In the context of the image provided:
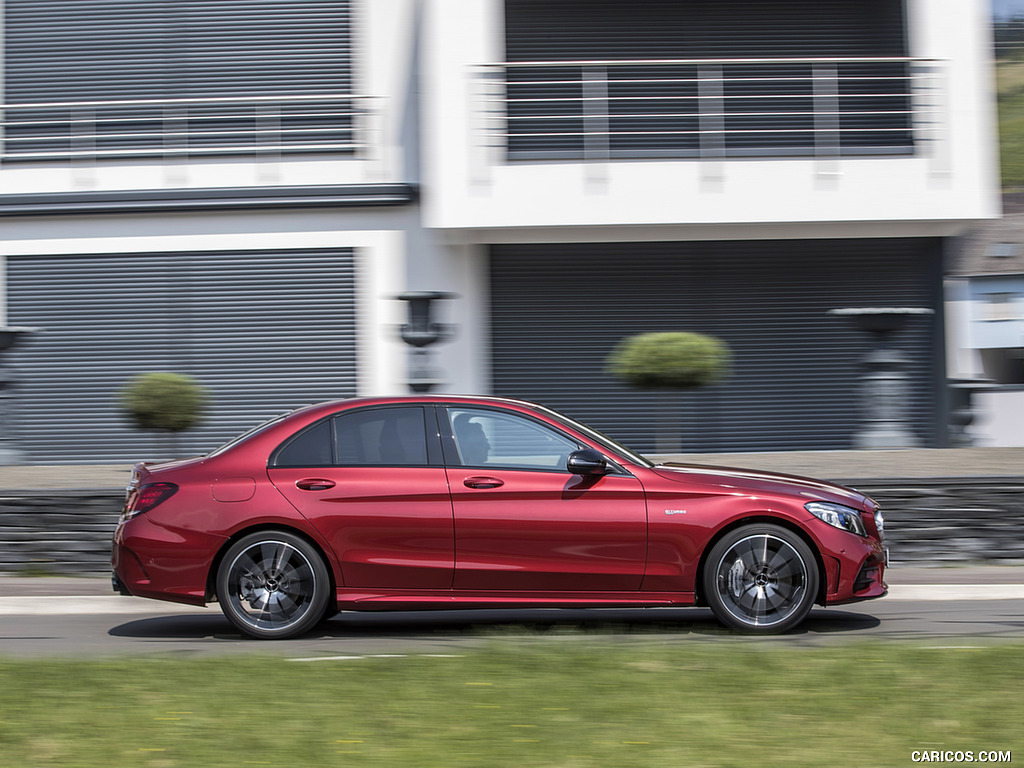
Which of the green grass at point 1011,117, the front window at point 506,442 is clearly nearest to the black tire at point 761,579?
the front window at point 506,442

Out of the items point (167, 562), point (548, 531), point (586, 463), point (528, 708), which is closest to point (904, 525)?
point (586, 463)

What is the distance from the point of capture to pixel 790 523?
664 cm

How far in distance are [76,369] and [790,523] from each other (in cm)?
1186

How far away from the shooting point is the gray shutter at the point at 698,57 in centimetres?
1550

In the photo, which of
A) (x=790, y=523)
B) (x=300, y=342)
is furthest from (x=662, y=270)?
(x=790, y=523)

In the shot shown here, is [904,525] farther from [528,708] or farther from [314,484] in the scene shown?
[528,708]

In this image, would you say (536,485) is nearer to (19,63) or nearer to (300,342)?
(300,342)

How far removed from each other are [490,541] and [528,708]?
185cm

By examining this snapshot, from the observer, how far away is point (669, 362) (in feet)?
39.1

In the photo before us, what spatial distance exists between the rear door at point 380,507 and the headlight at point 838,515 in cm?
208

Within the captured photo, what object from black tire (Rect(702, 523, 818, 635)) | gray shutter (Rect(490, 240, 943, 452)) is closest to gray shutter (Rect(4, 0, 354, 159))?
gray shutter (Rect(490, 240, 943, 452))

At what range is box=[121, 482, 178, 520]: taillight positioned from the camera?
266 inches

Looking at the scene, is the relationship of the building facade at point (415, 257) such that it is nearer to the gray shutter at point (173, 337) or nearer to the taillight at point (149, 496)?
the gray shutter at point (173, 337)

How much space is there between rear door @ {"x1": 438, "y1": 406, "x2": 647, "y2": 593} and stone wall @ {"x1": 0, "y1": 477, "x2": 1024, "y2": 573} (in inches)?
154
